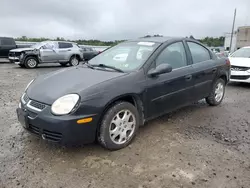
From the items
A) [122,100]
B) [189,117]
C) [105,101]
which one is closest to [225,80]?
[189,117]

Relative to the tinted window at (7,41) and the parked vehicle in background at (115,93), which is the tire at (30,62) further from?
the parked vehicle in background at (115,93)

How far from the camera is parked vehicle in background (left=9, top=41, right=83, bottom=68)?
514 inches

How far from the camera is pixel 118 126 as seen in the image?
10.6 ft

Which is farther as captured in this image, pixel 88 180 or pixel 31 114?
pixel 31 114

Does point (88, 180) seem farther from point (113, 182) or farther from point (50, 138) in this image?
point (50, 138)

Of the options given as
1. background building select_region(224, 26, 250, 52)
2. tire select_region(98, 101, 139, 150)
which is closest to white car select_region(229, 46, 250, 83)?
tire select_region(98, 101, 139, 150)

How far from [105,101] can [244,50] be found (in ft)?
26.2

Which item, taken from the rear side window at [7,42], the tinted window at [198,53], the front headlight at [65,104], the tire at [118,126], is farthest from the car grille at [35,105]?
the rear side window at [7,42]

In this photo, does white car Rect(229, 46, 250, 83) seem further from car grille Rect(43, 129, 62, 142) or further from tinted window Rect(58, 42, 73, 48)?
tinted window Rect(58, 42, 73, 48)

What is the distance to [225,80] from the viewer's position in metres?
5.50

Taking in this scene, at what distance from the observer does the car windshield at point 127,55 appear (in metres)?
3.66

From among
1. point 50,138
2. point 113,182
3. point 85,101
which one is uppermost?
point 85,101

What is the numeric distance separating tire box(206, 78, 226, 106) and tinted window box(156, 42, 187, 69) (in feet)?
4.25

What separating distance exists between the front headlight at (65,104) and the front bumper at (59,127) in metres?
→ 0.06
